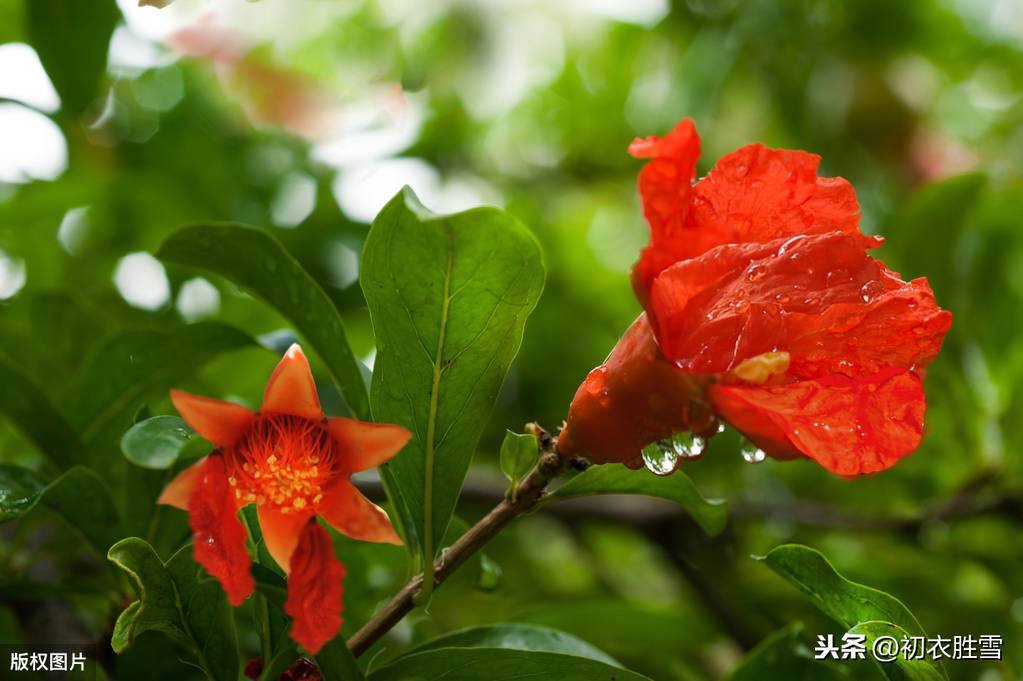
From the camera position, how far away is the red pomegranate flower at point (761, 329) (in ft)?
1.60

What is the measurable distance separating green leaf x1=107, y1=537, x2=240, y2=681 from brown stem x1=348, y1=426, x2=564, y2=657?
10 centimetres

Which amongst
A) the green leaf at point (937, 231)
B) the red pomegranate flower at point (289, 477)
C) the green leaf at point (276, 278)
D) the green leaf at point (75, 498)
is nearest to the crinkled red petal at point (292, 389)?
the red pomegranate flower at point (289, 477)

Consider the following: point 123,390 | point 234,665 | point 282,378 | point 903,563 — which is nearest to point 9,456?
point 123,390

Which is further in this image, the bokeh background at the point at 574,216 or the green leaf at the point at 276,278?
the bokeh background at the point at 574,216

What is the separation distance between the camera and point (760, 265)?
52 centimetres

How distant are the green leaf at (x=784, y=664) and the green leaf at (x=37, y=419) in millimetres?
639

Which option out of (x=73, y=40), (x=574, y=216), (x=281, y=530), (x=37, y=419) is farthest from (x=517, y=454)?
(x=574, y=216)

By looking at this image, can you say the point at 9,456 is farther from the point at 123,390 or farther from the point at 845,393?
the point at 845,393

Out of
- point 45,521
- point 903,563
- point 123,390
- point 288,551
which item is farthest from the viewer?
point 903,563

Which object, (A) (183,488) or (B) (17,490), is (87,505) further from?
(A) (183,488)

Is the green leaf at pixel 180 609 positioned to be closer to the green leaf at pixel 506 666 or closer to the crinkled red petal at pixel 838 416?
the green leaf at pixel 506 666

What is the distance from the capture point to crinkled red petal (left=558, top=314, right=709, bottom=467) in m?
0.49

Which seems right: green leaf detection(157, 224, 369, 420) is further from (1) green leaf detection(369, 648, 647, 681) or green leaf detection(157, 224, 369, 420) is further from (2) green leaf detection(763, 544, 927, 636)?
(2) green leaf detection(763, 544, 927, 636)

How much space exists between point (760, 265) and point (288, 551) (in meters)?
0.36
